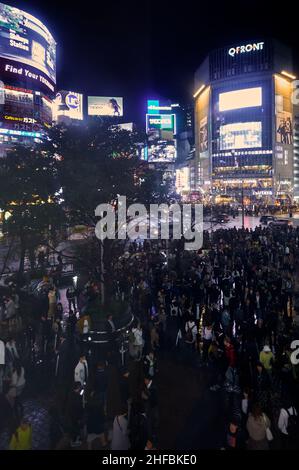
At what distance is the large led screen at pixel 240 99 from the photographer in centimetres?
8994

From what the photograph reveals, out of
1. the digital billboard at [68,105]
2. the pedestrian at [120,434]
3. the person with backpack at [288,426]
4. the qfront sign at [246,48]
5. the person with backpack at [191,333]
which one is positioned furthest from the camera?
the qfront sign at [246,48]

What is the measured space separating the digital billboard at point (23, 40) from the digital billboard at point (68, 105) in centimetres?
636

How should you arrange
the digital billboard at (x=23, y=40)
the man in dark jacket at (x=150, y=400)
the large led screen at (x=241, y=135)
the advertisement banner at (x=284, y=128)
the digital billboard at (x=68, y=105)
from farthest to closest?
the large led screen at (x=241, y=135) < the advertisement banner at (x=284, y=128) < the digital billboard at (x=68, y=105) < the digital billboard at (x=23, y=40) < the man in dark jacket at (x=150, y=400)

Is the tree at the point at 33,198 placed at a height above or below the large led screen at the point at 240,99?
below

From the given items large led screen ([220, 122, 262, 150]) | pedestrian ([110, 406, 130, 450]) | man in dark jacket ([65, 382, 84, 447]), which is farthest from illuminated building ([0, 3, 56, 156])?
large led screen ([220, 122, 262, 150])

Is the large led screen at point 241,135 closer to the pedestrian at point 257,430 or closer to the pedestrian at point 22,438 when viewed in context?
the pedestrian at point 257,430

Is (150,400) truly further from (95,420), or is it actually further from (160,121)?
(160,121)

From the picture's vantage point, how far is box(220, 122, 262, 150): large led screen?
90188 millimetres

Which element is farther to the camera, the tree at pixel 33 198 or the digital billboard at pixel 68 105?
the digital billboard at pixel 68 105

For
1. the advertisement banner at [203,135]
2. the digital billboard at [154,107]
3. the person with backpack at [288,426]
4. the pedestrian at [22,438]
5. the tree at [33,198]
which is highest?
the digital billboard at [154,107]

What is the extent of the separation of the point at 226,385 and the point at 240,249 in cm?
1130

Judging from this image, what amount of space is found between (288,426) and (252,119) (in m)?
93.5

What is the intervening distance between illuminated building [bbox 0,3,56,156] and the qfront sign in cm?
5759

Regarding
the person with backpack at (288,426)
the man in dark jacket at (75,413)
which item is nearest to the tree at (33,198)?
the man in dark jacket at (75,413)
